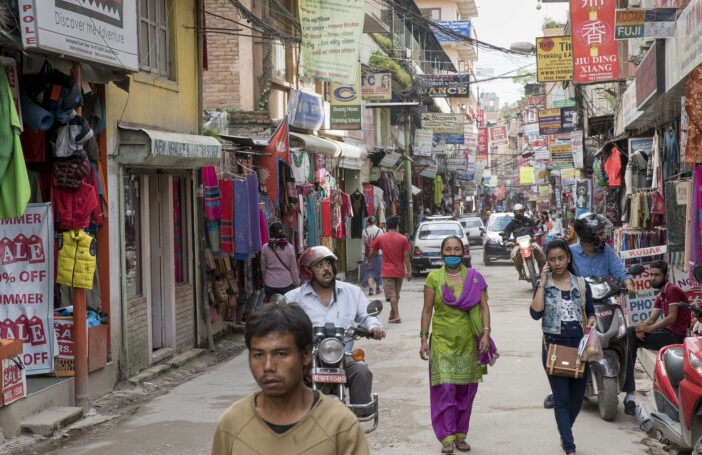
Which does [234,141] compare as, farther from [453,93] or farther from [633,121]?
[453,93]

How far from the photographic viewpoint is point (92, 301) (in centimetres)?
993

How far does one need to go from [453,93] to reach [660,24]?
23841 millimetres

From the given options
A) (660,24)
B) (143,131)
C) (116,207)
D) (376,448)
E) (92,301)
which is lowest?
(376,448)

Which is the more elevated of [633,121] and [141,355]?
[633,121]

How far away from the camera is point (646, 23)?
10.6 metres

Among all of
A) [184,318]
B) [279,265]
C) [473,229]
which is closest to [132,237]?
[184,318]

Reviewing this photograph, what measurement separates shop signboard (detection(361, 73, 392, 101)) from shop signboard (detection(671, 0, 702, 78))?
62.1 ft

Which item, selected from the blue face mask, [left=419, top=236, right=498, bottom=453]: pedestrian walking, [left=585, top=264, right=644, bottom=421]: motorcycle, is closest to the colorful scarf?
[left=419, top=236, right=498, bottom=453]: pedestrian walking

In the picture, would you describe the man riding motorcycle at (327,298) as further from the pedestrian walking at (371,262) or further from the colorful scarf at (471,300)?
the pedestrian walking at (371,262)

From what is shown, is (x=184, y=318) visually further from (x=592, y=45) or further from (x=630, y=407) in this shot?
(x=592, y=45)

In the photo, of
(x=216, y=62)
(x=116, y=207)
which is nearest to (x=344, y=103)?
(x=216, y=62)

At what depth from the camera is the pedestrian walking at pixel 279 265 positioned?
41.6ft

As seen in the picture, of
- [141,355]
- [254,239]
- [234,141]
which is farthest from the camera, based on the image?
[234,141]

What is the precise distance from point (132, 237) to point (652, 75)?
688 centimetres
